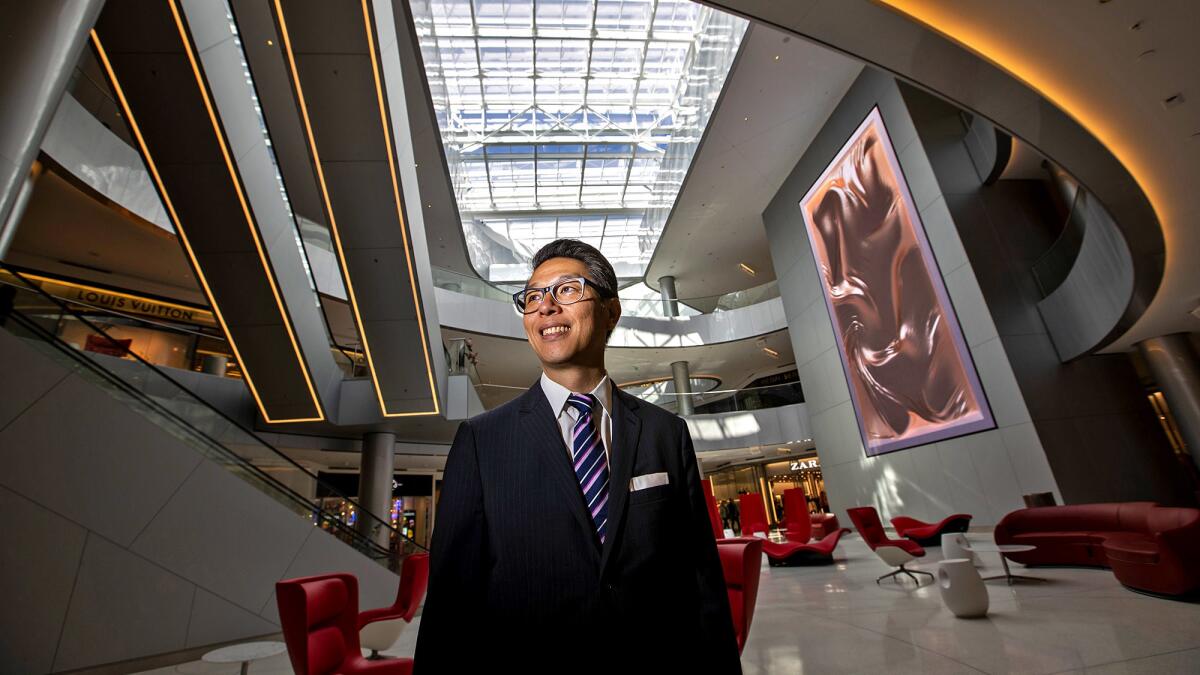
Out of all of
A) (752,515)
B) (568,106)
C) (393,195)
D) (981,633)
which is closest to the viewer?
(981,633)

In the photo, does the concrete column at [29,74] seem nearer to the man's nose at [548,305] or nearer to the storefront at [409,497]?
the man's nose at [548,305]

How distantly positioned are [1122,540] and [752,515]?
20.0ft

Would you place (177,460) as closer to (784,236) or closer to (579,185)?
(784,236)

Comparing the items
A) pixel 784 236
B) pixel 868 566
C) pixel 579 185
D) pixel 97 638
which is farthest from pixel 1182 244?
pixel 579 185

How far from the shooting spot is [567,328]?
4.00ft

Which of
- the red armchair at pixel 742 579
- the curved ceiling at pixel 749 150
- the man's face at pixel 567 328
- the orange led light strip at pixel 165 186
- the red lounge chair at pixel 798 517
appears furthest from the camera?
the curved ceiling at pixel 749 150

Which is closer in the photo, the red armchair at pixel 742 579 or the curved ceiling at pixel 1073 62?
the red armchair at pixel 742 579

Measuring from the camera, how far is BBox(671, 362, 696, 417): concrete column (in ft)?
61.1

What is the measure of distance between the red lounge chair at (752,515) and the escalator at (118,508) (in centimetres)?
804

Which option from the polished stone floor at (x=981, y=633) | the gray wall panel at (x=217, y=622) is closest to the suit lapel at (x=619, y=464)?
the polished stone floor at (x=981, y=633)

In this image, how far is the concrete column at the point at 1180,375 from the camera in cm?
862

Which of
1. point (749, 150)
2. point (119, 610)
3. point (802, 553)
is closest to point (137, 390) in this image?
point (119, 610)

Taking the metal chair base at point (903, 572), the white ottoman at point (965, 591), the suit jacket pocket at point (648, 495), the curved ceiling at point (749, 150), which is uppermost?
the curved ceiling at point (749, 150)

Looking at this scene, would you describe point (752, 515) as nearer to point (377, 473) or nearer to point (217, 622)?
point (217, 622)
